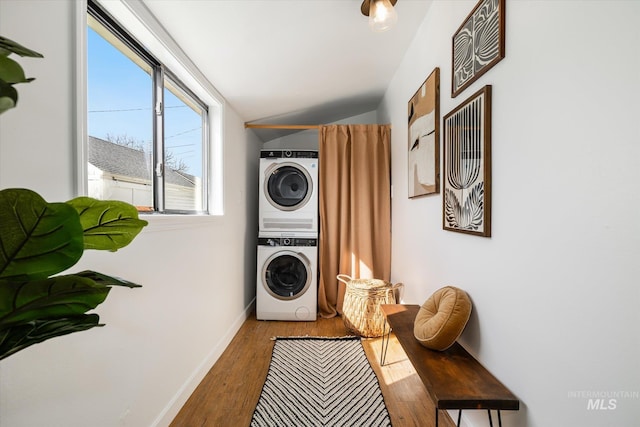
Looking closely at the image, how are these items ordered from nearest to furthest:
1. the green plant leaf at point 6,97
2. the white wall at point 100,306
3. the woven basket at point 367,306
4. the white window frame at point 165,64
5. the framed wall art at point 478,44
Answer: the green plant leaf at point 6,97 < the white wall at point 100,306 < the white window frame at point 165,64 < the framed wall art at point 478,44 < the woven basket at point 367,306

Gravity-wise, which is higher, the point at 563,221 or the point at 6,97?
the point at 6,97

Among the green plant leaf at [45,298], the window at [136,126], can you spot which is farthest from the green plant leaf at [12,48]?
the window at [136,126]

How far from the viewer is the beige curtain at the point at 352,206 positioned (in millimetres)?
3172

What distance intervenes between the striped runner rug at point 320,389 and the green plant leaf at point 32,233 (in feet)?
5.23

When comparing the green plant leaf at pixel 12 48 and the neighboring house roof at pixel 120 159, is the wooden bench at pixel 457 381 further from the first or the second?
the neighboring house roof at pixel 120 159

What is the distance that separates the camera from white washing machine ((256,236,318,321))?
10.2 ft

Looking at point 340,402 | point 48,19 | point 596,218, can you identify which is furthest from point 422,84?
point 340,402

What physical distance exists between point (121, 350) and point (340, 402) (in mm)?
1239

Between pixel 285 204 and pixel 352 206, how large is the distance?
2.34ft

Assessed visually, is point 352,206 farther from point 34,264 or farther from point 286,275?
point 34,264

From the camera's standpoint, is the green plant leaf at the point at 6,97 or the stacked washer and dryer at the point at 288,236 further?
the stacked washer and dryer at the point at 288,236

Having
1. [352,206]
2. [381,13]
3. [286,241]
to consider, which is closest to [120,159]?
[381,13]

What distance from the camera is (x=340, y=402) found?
1804 mm

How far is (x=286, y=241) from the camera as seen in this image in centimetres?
312
